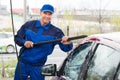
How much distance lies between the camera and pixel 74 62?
202 inches

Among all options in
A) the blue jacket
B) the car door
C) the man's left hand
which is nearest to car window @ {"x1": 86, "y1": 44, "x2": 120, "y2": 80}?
the car door

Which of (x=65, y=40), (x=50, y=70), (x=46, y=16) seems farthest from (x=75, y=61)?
(x=46, y=16)

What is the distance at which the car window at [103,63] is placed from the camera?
13.3 ft

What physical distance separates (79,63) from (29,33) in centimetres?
195

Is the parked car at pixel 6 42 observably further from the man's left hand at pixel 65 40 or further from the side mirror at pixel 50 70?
the side mirror at pixel 50 70

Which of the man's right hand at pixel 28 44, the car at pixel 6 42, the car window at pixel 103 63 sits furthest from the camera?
the car at pixel 6 42

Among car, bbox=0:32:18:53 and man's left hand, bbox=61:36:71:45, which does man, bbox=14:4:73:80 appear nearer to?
man's left hand, bbox=61:36:71:45

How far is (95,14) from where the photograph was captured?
21703mm

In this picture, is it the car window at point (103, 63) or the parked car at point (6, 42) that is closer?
the car window at point (103, 63)

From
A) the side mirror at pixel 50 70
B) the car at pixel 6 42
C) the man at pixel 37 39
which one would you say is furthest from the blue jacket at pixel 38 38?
the car at pixel 6 42

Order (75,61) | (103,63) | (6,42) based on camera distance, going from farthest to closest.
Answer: (6,42)
(75,61)
(103,63)

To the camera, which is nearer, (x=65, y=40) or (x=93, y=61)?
(x=93, y=61)

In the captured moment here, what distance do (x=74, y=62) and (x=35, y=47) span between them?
166 centimetres

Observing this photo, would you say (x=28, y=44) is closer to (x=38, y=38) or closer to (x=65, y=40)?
(x=38, y=38)
